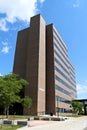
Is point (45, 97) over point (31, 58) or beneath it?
beneath

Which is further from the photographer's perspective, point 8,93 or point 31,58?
point 31,58

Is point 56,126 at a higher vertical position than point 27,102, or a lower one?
lower

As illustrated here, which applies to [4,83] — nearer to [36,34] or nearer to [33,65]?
[33,65]

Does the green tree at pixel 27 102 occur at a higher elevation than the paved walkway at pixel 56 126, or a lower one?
higher

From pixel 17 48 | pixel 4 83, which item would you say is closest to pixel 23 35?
pixel 17 48

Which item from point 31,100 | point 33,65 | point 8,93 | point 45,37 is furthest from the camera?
point 45,37

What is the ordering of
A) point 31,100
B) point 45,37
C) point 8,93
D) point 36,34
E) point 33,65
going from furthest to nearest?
point 45,37 → point 36,34 → point 33,65 → point 31,100 → point 8,93

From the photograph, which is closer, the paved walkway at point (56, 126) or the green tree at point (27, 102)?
the paved walkway at point (56, 126)

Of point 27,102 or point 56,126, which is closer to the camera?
point 56,126

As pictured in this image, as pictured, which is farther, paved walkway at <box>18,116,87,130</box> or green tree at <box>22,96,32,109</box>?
green tree at <box>22,96,32,109</box>

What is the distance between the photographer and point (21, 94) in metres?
69.7

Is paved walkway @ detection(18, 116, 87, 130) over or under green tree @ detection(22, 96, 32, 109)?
under

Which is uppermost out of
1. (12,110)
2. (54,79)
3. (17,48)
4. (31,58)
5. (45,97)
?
(17,48)

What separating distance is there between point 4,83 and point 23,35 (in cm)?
3987
